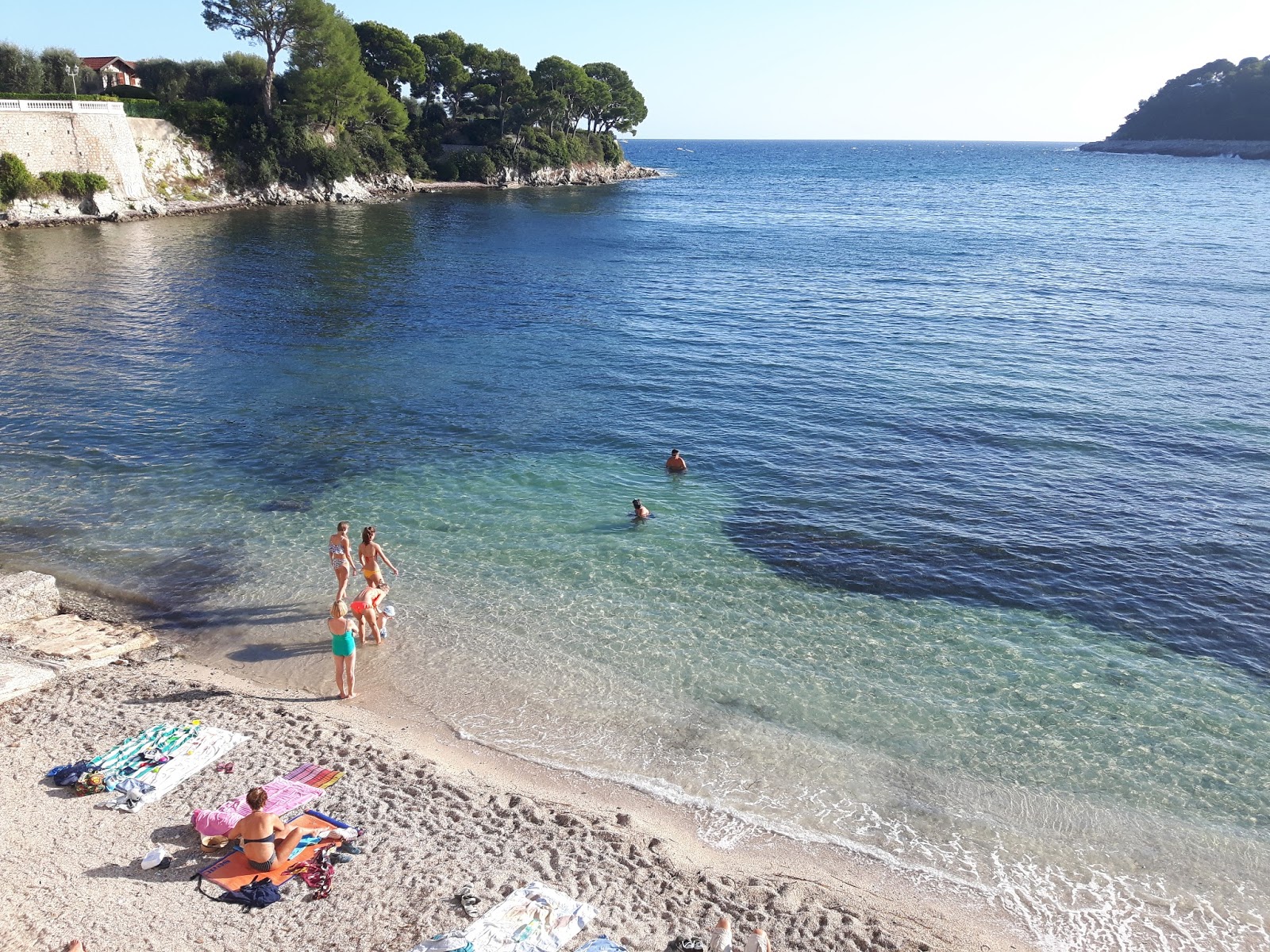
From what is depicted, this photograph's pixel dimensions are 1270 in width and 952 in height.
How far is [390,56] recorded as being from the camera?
103m

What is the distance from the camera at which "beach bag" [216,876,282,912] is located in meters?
10.1

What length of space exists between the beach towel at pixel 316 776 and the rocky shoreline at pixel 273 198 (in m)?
65.2

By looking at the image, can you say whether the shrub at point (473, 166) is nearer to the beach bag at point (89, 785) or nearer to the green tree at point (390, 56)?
the green tree at point (390, 56)

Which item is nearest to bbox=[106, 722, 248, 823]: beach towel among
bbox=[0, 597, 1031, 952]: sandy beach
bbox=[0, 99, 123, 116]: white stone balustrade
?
bbox=[0, 597, 1031, 952]: sandy beach

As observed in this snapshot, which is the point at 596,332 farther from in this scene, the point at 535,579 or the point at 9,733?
the point at 9,733

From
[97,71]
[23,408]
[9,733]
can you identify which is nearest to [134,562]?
[9,733]

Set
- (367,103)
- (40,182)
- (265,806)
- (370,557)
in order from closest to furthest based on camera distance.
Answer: (265,806), (370,557), (40,182), (367,103)

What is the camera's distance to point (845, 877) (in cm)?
1156

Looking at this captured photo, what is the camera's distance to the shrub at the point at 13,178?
194 feet

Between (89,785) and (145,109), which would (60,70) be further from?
(89,785)

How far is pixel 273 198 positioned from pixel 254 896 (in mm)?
84832

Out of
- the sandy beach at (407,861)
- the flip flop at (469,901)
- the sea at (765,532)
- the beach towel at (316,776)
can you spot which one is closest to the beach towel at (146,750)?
the sandy beach at (407,861)

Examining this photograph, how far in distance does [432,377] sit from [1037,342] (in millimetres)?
26068

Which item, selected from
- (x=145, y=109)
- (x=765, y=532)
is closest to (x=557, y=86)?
(x=145, y=109)
